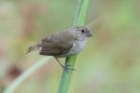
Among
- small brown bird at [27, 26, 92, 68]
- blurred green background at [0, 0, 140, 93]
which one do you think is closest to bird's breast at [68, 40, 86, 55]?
small brown bird at [27, 26, 92, 68]

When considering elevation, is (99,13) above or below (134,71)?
above

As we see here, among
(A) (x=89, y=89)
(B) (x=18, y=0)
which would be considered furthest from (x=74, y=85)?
(B) (x=18, y=0)

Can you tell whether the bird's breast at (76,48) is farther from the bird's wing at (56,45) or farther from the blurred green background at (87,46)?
the blurred green background at (87,46)

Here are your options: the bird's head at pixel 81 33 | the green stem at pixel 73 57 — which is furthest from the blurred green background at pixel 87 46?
the green stem at pixel 73 57

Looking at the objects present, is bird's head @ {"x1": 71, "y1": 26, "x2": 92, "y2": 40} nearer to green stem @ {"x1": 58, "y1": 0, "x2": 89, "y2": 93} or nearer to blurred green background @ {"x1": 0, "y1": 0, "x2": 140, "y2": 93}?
green stem @ {"x1": 58, "y1": 0, "x2": 89, "y2": 93}

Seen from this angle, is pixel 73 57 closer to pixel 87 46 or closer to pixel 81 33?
pixel 81 33

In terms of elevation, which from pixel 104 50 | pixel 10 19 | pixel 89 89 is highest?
pixel 10 19

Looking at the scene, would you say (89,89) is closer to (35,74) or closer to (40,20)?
(35,74)
